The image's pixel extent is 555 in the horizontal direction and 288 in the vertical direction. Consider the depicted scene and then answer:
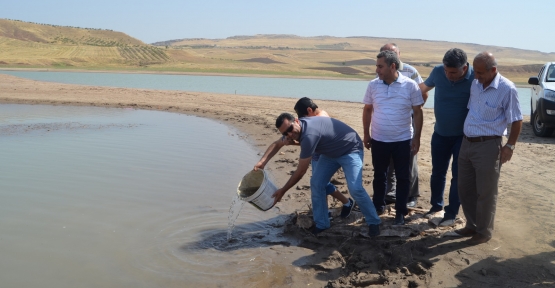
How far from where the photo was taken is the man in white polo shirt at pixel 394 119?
560 cm

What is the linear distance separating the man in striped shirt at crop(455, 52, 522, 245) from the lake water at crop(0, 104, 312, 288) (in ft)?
6.23

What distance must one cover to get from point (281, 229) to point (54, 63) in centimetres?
5128

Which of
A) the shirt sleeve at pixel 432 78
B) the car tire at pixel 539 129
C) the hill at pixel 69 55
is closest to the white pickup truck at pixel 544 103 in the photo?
the car tire at pixel 539 129

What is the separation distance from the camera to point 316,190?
572cm

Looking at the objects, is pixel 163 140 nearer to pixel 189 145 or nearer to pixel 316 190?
pixel 189 145

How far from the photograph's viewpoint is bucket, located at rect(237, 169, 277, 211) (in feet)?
18.2

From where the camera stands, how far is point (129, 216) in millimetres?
6715

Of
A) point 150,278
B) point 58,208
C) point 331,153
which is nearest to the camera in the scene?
point 150,278

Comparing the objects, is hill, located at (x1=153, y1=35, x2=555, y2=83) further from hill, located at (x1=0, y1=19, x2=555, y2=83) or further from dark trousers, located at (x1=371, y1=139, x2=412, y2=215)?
dark trousers, located at (x1=371, y1=139, x2=412, y2=215)

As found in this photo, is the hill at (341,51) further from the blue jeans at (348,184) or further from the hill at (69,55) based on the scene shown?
the blue jeans at (348,184)

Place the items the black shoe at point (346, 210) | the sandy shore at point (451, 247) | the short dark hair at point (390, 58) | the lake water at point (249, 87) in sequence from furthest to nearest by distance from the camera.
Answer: the lake water at point (249, 87), the black shoe at point (346, 210), the short dark hair at point (390, 58), the sandy shore at point (451, 247)

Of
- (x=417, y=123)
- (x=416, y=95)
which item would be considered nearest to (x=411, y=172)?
(x=417, y=123)

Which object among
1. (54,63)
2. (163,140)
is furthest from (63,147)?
(54,63)

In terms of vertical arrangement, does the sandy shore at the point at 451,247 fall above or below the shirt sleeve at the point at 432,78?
below
